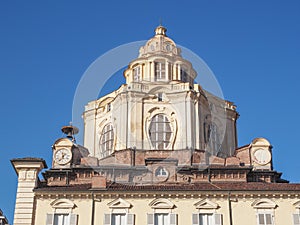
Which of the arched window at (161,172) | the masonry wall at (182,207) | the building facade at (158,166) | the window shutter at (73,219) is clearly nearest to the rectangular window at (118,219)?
the building facade at (158,166)

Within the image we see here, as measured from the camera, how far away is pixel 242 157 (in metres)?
61.5

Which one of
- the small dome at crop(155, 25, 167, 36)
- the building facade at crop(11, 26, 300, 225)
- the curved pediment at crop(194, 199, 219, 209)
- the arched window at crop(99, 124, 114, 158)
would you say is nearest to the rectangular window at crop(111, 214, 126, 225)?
the building facade at crop(11, 26, 300, 225)

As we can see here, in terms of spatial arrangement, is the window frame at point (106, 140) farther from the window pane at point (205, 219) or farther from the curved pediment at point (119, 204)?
the window pane at point (205, 219)

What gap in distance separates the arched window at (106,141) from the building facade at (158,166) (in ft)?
0.40

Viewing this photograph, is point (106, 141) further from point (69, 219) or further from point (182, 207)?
point (182, 207)

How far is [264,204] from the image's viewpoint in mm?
45781

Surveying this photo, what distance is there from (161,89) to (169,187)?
22.6 m

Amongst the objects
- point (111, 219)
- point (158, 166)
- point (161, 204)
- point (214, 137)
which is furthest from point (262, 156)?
point (111, 219)

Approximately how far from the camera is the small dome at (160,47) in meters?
74.4

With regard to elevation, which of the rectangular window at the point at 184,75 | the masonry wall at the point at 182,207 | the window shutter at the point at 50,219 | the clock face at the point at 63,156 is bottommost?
the window shutter at the point at 50,219

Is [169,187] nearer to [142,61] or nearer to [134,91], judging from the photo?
[134,91]

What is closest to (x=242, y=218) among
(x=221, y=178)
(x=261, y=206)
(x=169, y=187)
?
(x=261, y=206)

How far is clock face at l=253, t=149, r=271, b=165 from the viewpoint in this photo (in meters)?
60.2

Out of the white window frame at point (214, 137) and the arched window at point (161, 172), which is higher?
the white window frame at point (214, 137)
